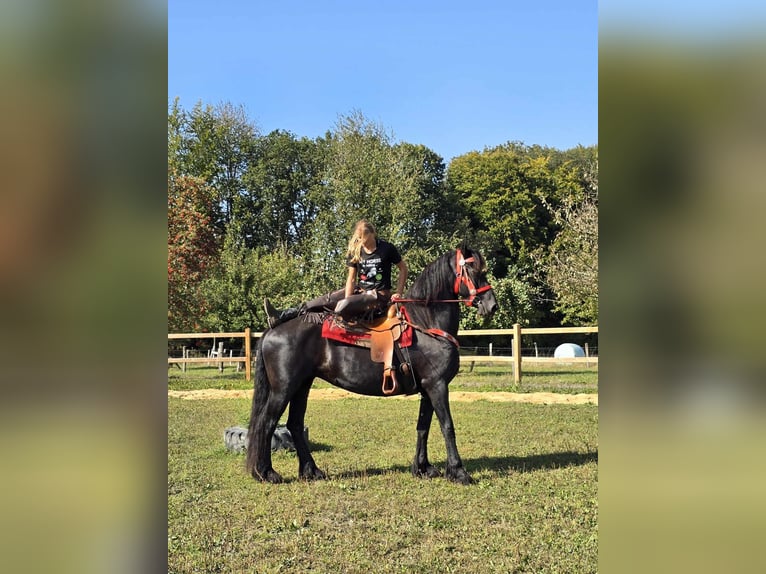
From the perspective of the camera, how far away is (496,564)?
4.02 metres

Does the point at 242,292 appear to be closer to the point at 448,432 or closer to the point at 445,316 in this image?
the point at 445,316

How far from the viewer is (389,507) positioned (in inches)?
215

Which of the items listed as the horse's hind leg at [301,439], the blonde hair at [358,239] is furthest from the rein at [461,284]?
the horse's hind leg at [301,439]

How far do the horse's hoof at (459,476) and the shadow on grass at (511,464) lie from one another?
0.45 metres

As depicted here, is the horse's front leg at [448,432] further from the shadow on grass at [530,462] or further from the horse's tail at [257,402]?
the horse's tail at [257,402]

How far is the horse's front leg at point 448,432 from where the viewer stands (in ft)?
20.8

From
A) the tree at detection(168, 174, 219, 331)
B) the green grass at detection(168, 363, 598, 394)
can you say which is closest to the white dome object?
the green grass at detection(168, 363, 598, 394)

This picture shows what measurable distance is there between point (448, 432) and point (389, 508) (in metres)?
1.23

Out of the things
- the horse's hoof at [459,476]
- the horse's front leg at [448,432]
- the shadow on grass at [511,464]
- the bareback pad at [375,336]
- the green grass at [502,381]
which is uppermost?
the bareback pad at [375,336]
